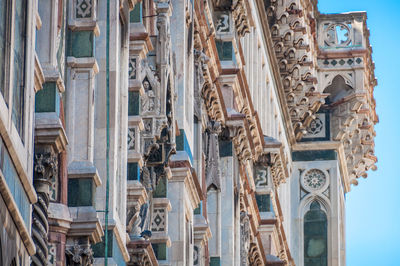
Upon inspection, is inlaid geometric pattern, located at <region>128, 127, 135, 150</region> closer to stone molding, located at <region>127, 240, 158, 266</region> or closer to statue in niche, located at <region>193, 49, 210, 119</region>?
stone molding, located at <region>127, 240, 158, 266</region>

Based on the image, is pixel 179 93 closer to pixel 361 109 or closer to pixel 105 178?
pixel 105 178

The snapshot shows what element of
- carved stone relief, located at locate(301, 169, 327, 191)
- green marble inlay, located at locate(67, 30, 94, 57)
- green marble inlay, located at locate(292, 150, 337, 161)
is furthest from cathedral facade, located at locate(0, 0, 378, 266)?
carved stone relief, located at locate(301, 169, 327, 191)

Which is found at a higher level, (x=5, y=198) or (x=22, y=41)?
(x=22, y=41)

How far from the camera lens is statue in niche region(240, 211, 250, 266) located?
112 ft

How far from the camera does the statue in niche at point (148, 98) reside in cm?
2227

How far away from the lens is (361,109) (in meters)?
49.5

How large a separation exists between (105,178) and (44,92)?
9.06 ft

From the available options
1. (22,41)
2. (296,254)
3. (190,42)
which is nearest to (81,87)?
(22,41)

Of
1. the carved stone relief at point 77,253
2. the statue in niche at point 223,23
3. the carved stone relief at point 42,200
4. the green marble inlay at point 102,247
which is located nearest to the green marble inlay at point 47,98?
the carved stone relief at point 42,200

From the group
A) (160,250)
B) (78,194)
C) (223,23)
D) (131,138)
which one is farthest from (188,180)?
(223,23)

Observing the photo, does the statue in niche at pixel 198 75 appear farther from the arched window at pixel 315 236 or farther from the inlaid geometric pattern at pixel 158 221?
the arched window at pixel 315 236

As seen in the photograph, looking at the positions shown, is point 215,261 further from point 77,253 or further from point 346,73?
point 346,73

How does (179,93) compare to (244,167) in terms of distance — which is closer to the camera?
(179,93)

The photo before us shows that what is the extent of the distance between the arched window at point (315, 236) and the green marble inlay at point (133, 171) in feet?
88.3
